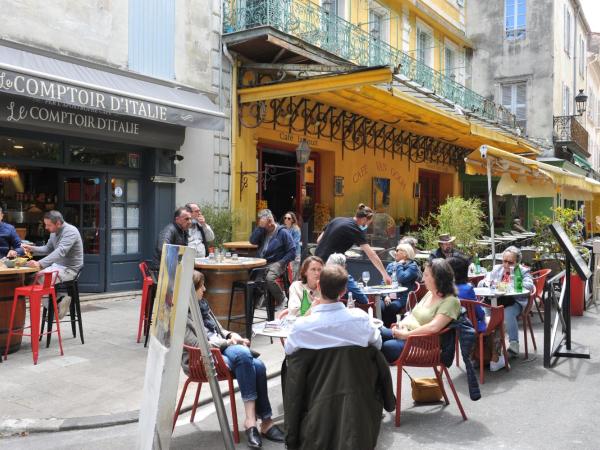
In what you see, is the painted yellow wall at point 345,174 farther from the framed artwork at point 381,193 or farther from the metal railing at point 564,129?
the metal railing at point 564,129

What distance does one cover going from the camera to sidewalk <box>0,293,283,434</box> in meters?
4.75

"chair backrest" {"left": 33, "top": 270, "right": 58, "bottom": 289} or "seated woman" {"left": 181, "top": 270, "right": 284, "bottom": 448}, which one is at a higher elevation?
"chair backrest" {"left": 33, "top": 270, "right": 58, "bottom": 289}

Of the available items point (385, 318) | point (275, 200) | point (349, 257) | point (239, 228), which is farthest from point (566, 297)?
point (275, 200)

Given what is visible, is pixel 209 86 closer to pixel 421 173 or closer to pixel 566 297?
pixel 566 297

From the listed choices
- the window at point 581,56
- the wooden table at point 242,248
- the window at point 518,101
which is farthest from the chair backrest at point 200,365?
the window at point 581,56

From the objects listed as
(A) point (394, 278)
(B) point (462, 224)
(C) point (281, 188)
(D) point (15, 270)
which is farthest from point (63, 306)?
(C) point (281, 188)

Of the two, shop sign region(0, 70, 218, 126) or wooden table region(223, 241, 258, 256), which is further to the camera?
wooden table region(223, 241, 258, 256)

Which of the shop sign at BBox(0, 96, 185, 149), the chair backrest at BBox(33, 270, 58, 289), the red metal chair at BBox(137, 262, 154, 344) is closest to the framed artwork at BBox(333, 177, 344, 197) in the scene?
the shop sign at BBox(0, 96, 185, 149)

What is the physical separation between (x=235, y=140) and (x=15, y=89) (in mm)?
5192

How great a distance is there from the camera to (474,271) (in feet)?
28.7

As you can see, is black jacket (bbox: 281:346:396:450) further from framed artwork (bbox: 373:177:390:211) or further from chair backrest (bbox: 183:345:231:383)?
framed artwork (bbox: 373:177:390:211)

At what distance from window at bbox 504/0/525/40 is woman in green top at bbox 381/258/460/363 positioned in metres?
22.4

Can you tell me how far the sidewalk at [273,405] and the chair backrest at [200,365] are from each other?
1.62 feet

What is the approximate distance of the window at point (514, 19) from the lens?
79.8ft
